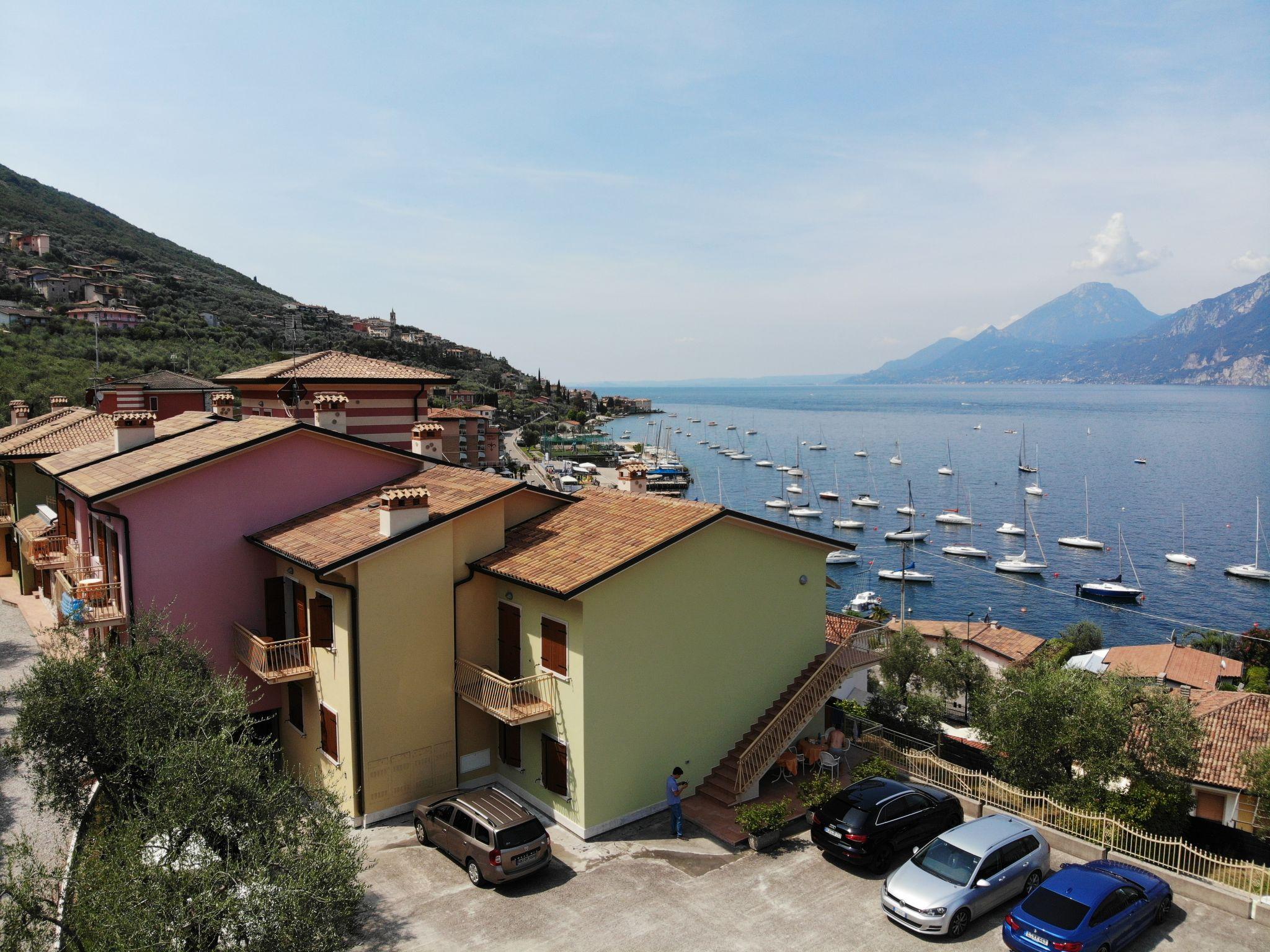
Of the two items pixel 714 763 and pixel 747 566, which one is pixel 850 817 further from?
pixel 747 566

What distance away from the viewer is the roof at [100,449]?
2270cm

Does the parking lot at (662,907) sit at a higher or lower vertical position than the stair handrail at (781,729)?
lower

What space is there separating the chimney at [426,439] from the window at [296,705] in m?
6.89

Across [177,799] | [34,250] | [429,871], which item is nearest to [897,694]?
[429,871]

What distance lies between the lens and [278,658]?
17.9 metres

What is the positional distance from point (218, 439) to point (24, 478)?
17006 millimetres

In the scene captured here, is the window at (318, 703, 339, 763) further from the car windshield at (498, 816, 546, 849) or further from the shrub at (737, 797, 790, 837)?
the shrub at (737, 797, 790, 837)

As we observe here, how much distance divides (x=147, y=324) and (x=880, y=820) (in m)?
96.8

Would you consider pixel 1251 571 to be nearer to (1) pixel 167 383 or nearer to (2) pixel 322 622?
(2) pixel 322 622

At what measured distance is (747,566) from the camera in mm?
18500

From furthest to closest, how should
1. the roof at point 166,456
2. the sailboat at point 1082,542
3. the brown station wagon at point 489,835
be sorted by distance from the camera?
the sailboat at point 1082,542
the roof at point 166,456
the brown station wagon at point 489,835

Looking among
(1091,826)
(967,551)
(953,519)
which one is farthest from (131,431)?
(953,519)

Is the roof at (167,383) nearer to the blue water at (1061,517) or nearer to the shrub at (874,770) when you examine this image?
the shrub at (874,770)

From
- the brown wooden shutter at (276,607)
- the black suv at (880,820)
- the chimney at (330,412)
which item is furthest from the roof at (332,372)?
the black suv at (880,820)
